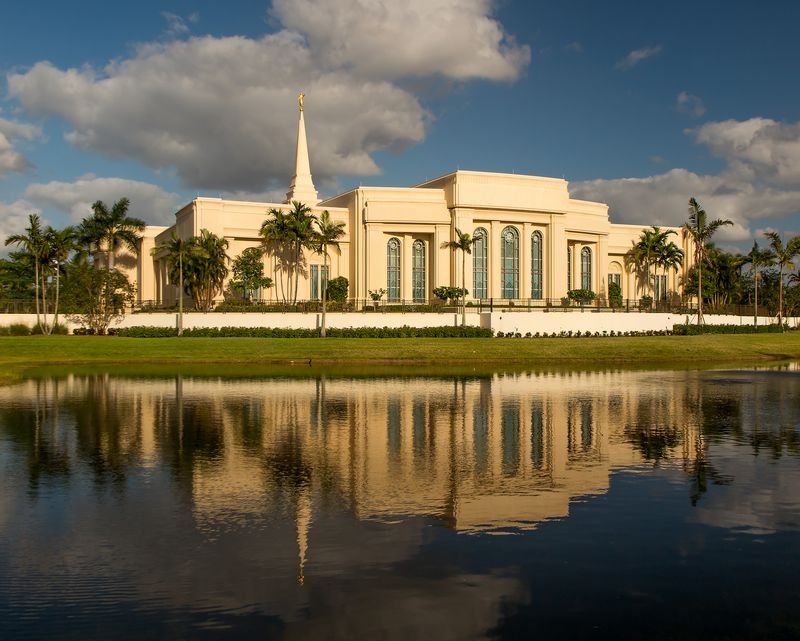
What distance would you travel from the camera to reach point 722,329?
72500 millimetres

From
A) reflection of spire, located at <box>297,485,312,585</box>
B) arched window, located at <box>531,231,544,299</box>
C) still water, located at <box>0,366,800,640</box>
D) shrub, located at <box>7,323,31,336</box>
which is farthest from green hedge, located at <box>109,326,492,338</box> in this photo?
reflection of spire, located at <box>297,485,312,585</box>

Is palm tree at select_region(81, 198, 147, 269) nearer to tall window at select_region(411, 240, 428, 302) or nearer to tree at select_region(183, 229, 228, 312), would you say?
tree at select_region(183, 229, 228, 312)

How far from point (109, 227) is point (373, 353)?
3799 cm

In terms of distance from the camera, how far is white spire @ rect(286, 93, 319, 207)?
272ft

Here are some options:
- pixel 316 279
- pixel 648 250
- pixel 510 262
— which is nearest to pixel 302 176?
pixel 316 279

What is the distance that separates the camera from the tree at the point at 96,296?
6309 cm

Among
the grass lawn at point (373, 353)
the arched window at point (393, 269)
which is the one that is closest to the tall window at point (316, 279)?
the arched window at point (393, 269)

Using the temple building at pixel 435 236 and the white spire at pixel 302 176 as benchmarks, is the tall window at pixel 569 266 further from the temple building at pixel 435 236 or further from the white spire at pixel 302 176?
the white spire at pixel 302 176

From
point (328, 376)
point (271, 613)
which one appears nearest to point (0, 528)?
point (271, 613)

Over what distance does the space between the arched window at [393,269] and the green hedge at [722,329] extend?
25429 millimetres

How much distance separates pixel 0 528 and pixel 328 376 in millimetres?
25970

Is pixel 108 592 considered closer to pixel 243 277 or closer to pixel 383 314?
pixel 383 314

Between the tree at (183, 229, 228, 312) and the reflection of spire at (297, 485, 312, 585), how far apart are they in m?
55.0

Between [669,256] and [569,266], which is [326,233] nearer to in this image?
[569,266]
